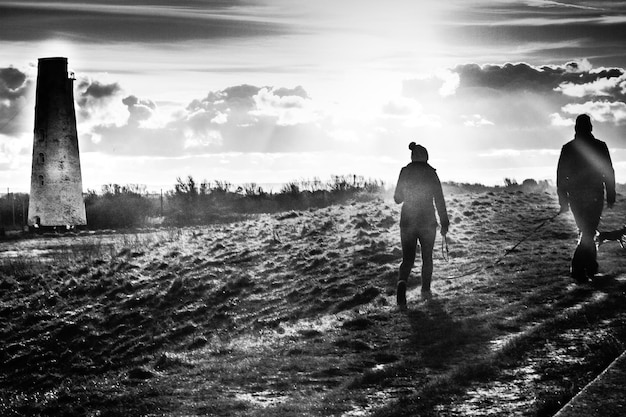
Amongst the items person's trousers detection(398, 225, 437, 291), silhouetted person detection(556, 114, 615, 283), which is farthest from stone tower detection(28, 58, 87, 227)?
silhouetted person detection(556, 114, 615, 283)

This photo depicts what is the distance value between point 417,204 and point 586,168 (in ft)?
9.94

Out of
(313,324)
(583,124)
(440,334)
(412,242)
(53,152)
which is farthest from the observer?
(53,152)

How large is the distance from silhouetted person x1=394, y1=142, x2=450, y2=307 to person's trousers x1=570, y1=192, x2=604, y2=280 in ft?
7.67

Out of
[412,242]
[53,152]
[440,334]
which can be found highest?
[53,152]

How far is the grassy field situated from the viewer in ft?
29.2

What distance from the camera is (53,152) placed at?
55.4 metres

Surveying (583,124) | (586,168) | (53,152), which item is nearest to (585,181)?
(586,168)

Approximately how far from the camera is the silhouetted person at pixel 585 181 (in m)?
13.8

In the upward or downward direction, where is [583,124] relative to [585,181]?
upward

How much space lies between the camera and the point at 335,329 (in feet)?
42.2

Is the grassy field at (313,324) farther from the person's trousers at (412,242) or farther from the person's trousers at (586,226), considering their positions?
the person's trousers at (412,242)

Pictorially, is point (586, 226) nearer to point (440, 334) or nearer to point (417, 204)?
point (417, 204)

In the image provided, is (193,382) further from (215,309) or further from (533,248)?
(533,248)

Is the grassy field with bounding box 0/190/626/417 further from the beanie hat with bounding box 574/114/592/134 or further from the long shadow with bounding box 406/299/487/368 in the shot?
the beanie hat with bounding box 574/114/592/134
